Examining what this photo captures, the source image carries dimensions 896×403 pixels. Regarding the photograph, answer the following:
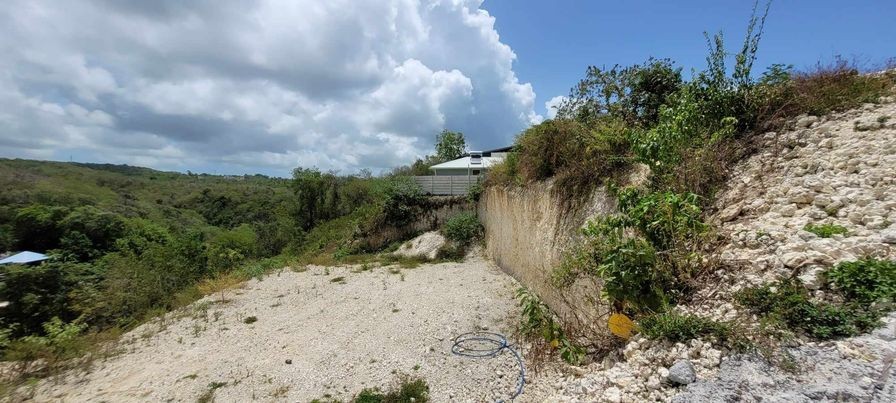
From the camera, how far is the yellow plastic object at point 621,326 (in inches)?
111

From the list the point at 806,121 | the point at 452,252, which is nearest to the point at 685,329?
the point at 806,121

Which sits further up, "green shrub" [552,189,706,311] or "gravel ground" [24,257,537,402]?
"green shrub" [552,189,706,311]

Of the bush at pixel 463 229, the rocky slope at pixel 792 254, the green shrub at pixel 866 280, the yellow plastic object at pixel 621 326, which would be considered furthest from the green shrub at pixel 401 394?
the bush at pixel 463 229

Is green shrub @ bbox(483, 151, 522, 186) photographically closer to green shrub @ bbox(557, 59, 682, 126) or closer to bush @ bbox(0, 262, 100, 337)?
green shrub @ bbox(557, 59, 682, 126)

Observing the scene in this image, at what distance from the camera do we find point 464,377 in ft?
16.0

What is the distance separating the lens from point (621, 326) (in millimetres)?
2873

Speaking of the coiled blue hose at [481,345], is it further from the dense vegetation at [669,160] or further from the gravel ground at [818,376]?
the gravel ground at [818,376]

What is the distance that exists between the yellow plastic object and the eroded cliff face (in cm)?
39

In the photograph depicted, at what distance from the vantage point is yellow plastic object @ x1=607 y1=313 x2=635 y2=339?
111 inches

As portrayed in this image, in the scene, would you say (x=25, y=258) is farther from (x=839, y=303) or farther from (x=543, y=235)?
(x=839, y=303)

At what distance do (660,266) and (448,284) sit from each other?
7.26 m

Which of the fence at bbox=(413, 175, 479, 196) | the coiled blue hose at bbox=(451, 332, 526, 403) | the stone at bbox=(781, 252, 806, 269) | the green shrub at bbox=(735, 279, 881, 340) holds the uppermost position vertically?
the fence at bbox=(413, 175, 479, 196)

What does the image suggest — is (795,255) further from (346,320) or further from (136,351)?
(136,351)

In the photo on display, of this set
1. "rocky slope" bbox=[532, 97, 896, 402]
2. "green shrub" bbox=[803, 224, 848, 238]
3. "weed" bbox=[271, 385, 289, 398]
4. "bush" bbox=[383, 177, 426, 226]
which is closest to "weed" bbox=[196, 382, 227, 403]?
"weed" bbox=[271, 385, 289, 398]
